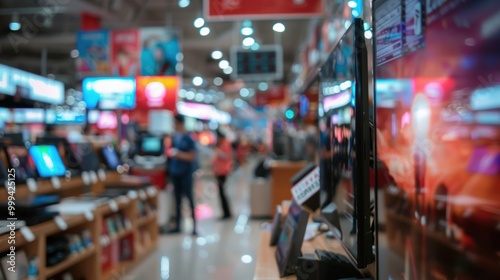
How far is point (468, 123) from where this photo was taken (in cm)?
88

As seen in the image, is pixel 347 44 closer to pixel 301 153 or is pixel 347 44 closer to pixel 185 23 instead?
pixel 301 153

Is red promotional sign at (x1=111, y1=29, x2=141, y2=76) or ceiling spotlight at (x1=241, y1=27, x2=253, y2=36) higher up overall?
ceiling spotlight at (x1=241, y1=27, x2=253, y2=36)

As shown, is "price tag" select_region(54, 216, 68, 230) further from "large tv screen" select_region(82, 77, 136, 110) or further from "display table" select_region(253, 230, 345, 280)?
"large tv screen" select_region(82, 77, 136, 110)

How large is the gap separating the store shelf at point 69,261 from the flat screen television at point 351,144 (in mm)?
2121

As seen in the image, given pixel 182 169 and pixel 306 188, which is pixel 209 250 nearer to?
pixel 182 169

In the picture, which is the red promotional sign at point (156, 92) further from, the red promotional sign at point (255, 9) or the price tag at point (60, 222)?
the price tag at point (60, 222)

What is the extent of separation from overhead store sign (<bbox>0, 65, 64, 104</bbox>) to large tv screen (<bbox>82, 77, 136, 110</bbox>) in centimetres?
46

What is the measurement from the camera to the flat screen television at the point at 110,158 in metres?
5.40

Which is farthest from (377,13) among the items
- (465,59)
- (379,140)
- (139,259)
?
(139,259)

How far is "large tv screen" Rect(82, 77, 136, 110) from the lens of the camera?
6824mm

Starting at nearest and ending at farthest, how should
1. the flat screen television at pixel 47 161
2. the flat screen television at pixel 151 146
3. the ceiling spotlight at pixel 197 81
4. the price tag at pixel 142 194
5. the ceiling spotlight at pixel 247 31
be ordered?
the flat screen television at pixel 47 161, the price tag at pixel 142 194, the ceiling spotlight at pixel 247 31, the flat screen television at pixel 151 146, the ceiling spotlight at pixel 197 81

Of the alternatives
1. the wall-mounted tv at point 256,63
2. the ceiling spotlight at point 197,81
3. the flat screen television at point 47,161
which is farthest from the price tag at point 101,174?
the ceiling spotlight at point 197,81

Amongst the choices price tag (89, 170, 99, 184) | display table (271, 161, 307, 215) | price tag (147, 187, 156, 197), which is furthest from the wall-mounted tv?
price tag (89, 170, 99, 184)

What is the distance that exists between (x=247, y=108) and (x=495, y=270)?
3173cm
